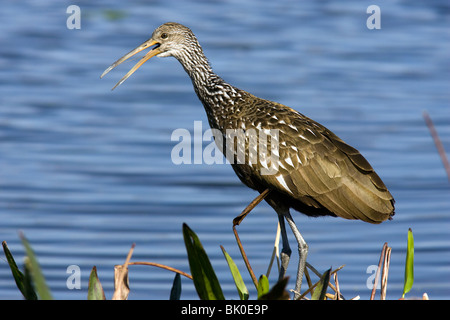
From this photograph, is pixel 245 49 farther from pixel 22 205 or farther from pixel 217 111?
pixel 217 111

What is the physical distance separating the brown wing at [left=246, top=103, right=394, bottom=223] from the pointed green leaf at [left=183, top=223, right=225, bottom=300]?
1.87 m

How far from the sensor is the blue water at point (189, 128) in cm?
894

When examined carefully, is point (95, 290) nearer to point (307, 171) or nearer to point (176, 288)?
point (176, 288)

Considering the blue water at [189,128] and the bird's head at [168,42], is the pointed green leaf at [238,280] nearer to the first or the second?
the bird's head at [168,42]

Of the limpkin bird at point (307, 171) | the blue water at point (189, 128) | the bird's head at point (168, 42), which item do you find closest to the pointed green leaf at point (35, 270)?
the limpkin bird at point (307, 171)

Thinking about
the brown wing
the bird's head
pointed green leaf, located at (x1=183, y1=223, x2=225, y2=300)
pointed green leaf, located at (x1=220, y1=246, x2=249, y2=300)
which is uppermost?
the bird's head

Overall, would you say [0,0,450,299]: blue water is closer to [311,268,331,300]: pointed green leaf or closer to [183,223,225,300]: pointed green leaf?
[311,268,331,300]: pointed green leaf

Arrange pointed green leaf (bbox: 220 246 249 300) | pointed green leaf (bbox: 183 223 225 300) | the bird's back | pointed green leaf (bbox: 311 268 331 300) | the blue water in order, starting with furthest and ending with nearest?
the blue water, the bird's back, pointed green leaf (bbox: 220 246 249 300), pointed green leaf (bbox: 311 268 331 300), pointed green leaf (bbox: 183 223 225 300)

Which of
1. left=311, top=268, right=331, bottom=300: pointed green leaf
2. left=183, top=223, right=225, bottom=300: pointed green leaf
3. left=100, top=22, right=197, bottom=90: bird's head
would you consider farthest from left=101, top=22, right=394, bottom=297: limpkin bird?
left=183, top=223, right=225, bottom=300: pointed green leaf

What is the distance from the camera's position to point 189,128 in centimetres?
1237

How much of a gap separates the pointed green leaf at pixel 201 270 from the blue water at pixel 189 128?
3453 millimetres

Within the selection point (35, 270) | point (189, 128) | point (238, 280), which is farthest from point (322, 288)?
point (189, 128)

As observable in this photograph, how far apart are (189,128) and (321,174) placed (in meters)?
6.13

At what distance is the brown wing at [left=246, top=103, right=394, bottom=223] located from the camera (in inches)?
249
